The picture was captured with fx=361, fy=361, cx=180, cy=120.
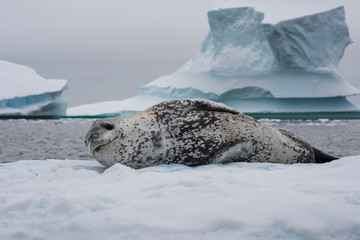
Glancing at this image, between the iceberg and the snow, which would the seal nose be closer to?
the snow

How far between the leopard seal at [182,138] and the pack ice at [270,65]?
1637cm

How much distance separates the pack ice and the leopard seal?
53.7ft

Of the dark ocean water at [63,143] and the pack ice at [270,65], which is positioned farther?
the pack ice at [270,65]

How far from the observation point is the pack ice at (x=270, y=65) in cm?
1917

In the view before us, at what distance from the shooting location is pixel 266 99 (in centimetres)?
2295

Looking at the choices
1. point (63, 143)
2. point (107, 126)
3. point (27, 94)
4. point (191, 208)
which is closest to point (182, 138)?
point (107, 126)

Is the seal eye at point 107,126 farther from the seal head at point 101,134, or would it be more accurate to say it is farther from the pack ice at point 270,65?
the pack ice at point 270,65

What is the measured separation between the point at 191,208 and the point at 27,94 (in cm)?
2045

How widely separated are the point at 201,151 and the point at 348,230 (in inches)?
63.2

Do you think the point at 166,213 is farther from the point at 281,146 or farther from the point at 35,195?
the point at 281,146

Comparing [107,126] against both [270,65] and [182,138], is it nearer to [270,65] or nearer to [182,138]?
[182,138]

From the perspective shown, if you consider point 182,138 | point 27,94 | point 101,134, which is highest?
point 101,134

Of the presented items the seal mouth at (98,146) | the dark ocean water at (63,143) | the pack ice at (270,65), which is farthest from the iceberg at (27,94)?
the seal mouth at (98,146)

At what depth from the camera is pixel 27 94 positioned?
20.0m
